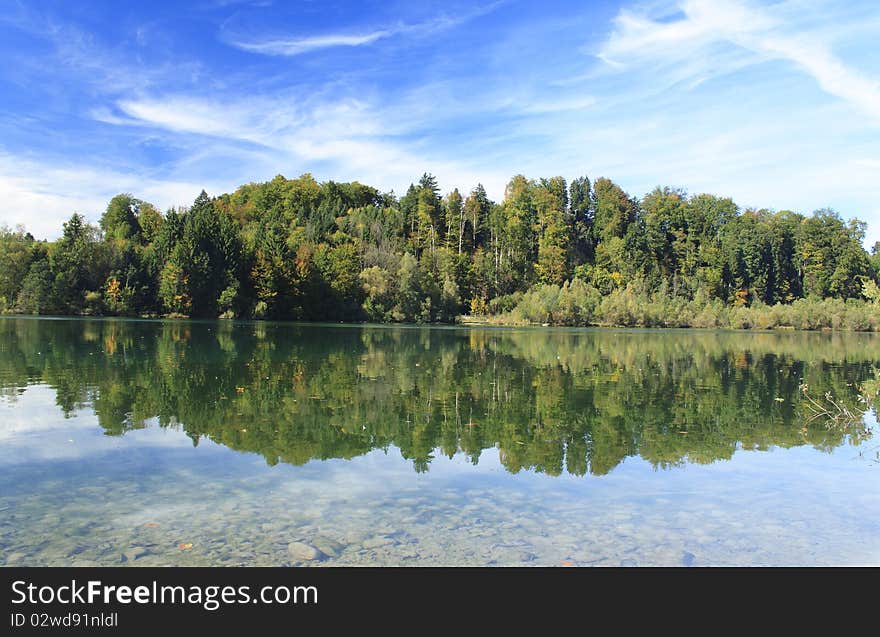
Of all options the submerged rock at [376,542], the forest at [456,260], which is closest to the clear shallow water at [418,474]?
the submerged rock at [376,542]

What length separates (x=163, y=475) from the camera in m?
8.48

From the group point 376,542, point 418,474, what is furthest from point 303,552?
point 418,474

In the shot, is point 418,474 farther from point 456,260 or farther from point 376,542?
point 456,260

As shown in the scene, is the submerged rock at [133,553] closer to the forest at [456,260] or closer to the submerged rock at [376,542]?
the submerged rock at [376,542]

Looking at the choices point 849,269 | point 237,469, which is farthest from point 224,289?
point 849,269

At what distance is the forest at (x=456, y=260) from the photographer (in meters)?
74.9

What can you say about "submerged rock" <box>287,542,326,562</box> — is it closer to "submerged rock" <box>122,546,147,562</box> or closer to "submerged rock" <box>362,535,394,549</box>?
"submerged rock" <box>362,535,394,549</box>

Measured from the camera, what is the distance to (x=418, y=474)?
9.02 meters

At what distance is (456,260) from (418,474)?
87.8 m

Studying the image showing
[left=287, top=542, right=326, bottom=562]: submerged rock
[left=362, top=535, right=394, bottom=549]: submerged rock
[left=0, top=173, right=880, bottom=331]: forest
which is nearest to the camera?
[left=287, top=542, right=326, bottom=562]: submerged rock

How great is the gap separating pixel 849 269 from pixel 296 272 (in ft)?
278

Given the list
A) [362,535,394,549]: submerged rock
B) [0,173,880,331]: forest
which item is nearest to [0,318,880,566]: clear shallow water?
[362,535,394,549]: submerged rock

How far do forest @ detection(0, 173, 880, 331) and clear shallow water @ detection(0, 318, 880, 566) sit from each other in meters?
61.0

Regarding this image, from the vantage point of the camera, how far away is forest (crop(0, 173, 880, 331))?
7494cm
